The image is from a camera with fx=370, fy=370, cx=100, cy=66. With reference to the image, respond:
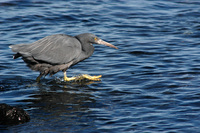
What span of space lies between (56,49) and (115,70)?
1.67 meters

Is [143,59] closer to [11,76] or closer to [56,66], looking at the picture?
[56,66]

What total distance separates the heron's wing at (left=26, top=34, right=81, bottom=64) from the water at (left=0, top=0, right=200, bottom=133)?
63 centimetres

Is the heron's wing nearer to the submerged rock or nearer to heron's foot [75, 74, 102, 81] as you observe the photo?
heron's foot [75, 74, 102, 81]

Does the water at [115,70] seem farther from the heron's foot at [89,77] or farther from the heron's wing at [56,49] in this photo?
the heron's wing at [56,49]

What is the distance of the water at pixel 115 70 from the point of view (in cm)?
597

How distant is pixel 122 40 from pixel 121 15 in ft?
10.0

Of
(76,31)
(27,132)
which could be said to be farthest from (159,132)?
(76,31)

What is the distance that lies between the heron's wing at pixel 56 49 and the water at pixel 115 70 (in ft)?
2.06

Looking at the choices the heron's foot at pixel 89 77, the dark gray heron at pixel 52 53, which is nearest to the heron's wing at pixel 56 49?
the dark gray heron at pixel 52 53

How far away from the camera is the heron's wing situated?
7621 millimetres

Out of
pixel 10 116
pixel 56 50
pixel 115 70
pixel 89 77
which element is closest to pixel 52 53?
pixel 56 50

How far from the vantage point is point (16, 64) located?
9188mm

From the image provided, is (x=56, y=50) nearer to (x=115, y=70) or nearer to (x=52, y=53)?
(x=52, y=53)

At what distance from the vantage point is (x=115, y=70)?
8734 mm
